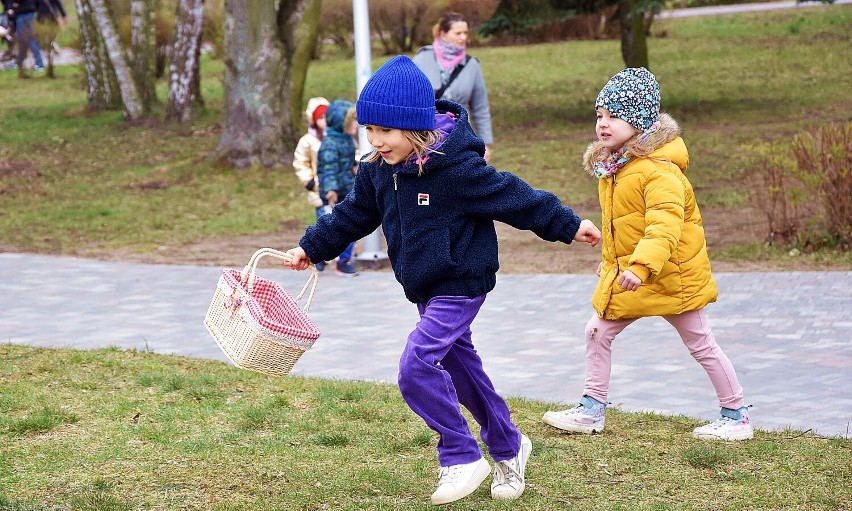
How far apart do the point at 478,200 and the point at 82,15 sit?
19709mm

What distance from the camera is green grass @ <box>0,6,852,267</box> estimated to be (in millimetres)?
13742

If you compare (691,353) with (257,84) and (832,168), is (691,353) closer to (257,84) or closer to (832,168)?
(832,168)

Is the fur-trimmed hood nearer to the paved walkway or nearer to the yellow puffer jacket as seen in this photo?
the yellow puffer jacket

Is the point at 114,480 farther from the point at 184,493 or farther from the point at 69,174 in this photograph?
the point at 69,174

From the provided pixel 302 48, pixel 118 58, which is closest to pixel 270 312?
pixel 302 48

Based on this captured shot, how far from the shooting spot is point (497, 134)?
18969mm

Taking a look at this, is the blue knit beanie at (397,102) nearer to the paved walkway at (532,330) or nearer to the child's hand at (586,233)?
the child's hand at (586,233)

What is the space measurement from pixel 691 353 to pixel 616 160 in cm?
93

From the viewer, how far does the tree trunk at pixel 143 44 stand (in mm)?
22109

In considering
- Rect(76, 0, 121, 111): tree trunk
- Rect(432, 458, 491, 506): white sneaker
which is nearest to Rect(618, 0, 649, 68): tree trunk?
Rect(76, 0, 121, 111): tree trunk

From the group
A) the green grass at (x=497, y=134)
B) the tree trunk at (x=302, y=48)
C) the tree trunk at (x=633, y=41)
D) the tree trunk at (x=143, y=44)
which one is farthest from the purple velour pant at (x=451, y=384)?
the tree trunk at (x=143, y=44)

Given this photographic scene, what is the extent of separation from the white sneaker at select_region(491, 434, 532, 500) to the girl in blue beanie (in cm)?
19

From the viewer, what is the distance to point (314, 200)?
10219 millimetres

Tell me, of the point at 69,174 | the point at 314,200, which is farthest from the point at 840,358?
the point at 69,174
